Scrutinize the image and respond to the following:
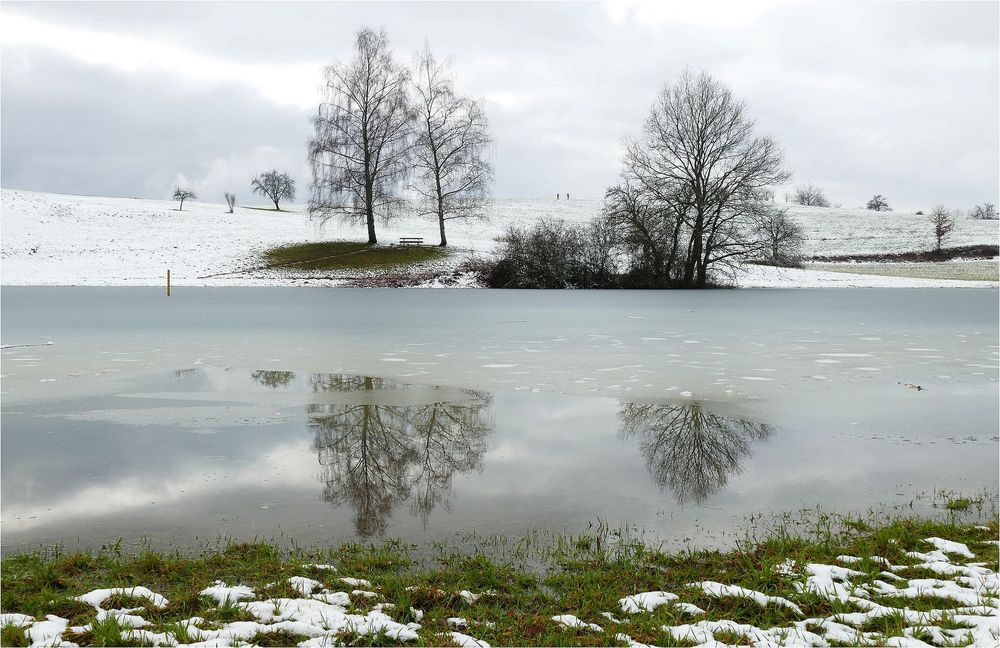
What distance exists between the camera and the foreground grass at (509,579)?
3.73 meters

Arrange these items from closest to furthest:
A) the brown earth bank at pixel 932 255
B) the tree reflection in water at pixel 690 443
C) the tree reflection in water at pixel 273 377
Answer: the tree reflection in water at pixel 690 443
the tree reflection in water at pixel 273 377
the brown earth bank at pixel 932 255

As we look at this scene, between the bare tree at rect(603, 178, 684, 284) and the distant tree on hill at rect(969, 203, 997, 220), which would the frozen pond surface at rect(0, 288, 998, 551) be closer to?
the bare tree at rect(603, 178, 684, 284)

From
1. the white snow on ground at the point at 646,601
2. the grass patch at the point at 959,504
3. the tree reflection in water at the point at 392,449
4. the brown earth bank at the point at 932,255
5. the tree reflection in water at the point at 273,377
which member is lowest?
the white snow on ground at the point at 646,601

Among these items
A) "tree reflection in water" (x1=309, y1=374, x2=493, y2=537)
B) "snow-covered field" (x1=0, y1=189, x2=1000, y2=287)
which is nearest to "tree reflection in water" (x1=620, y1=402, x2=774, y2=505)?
"tree reflection in water" (x1=309, y1=374, x2=493, y2=537)

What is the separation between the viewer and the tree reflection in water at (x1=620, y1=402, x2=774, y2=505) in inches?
244

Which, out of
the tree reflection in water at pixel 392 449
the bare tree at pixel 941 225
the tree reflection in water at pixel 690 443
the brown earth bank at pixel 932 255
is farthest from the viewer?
the bare tree at pixel 941 225

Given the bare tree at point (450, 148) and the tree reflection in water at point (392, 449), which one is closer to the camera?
the tree reflection in water at point (392, 449)

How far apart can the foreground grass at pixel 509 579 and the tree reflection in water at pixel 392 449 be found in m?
0.79

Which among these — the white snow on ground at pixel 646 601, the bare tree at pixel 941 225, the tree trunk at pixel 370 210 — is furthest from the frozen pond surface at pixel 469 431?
the bare tree at pixel 941 225

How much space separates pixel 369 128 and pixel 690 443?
137 feet

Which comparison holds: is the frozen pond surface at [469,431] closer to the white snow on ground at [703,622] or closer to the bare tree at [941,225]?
the white snow on ground at [703,622]

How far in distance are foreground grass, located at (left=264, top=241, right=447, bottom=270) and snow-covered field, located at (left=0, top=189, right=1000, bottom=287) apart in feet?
4.26

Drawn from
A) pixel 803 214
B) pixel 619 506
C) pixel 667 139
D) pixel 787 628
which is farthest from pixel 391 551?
pixel 803 214

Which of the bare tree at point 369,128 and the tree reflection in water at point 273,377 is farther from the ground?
the bare tree at point 369,128
